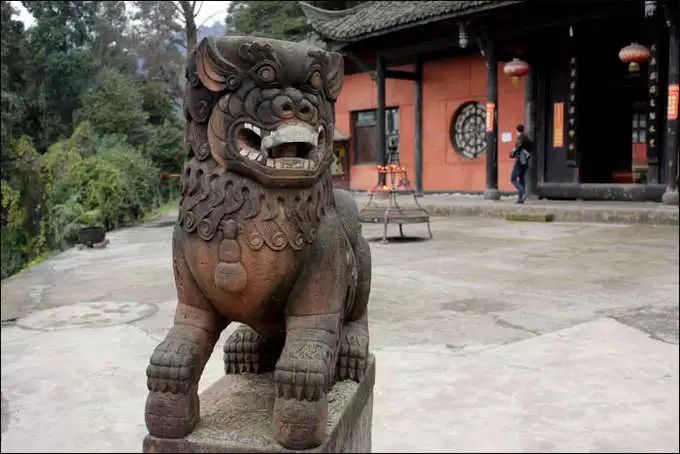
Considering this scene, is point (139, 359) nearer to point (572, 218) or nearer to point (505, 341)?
point (505, 341)

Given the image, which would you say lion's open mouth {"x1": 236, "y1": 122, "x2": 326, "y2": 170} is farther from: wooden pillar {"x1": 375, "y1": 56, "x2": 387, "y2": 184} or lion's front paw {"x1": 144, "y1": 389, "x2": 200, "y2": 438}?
wooden pillar {"x1": 375, "y1": 56, "x2": 387, "y2": 184}

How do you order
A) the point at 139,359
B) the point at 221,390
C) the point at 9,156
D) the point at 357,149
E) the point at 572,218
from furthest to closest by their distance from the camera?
the point at 357,149
the point at 9,156
the point at 572,218
the point at 139,359
the point at 221,390

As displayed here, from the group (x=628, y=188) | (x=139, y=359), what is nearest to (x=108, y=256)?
(x=139, y=359)

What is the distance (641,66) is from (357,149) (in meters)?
6.55

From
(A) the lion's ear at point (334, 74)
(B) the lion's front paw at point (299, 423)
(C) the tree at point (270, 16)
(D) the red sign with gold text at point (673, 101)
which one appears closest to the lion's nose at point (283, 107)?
(A) the lion's ear at point (334, 74)

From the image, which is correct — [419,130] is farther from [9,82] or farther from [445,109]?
[9,82]

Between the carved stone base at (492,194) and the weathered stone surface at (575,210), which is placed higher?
the carved stone base at (492,194)

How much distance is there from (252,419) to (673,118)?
374 inches

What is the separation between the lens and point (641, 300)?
4496 millimetres

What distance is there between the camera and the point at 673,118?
9367mm

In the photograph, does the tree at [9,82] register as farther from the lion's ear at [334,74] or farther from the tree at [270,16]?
the lion's ear at [334,74]

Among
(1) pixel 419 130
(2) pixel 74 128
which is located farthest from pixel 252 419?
(2) pixel 74 128

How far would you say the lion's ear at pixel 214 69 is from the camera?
135 centimetres

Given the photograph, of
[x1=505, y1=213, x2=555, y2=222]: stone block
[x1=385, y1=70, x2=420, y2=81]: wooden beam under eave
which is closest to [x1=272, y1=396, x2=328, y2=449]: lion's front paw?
[x1=505, y1=213, x2=555, y2=222]: stone block
